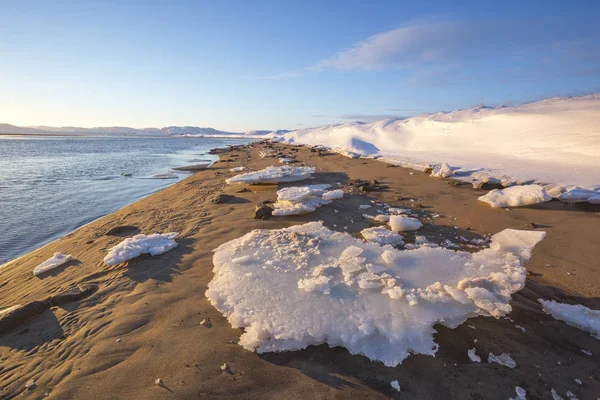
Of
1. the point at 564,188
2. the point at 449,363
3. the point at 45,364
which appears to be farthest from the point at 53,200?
the point at 564,188

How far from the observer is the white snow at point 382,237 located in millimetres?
3929

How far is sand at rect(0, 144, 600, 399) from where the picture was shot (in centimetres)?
190

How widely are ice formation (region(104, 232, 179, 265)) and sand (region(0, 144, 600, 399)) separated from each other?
11 centimetres

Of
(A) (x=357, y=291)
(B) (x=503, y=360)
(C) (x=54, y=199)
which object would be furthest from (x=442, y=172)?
(C) (x=54, y=199)

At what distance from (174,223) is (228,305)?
3.42 meters

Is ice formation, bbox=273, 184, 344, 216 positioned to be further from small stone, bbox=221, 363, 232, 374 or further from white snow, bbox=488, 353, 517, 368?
white snow, bbox=488, 353, 517, 368

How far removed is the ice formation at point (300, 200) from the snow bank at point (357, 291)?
1.43 metres

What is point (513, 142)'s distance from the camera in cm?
852

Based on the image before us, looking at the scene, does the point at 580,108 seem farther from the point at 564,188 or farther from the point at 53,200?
the point at 53,200

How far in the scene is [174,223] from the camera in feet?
18.3

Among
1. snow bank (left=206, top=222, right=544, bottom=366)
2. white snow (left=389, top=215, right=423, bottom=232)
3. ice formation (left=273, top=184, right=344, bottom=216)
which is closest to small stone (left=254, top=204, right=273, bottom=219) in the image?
ice formation (left=273, top=184, right=344, bottom=216)

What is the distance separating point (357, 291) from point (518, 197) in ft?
14.2

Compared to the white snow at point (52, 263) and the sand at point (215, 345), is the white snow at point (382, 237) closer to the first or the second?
the sand at point (215, 345)

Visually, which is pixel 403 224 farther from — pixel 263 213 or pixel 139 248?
pixel 139 248
